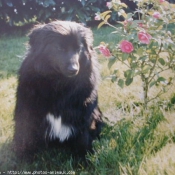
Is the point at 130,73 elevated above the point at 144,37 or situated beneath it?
situated beneath

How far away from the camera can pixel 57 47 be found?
2.68m

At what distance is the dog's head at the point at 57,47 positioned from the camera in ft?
8.57

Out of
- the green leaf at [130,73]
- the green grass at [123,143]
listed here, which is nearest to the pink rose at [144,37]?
the green leaf at [130,73]

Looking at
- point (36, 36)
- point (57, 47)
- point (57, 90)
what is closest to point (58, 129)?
point (57, 90)

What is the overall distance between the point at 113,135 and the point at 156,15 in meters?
1.26

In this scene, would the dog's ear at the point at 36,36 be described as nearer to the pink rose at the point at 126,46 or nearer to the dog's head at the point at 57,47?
the dog's head at the point at 57,47

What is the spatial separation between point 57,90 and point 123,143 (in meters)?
0.78

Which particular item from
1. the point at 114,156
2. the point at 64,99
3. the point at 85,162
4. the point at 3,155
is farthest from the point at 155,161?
the point at 3,155

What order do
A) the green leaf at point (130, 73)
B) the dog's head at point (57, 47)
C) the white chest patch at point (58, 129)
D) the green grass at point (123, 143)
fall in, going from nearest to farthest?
the green grass at point (123, 143) < the dog's head at point (57, 47) < the white chest patch at point (58, 129) < the green leaf at point (130, 73)

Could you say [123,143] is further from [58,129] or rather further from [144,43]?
[144,43]

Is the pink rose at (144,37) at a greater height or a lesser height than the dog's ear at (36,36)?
greater

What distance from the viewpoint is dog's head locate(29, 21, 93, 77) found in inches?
103

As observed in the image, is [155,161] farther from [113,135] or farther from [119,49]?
[119,49]

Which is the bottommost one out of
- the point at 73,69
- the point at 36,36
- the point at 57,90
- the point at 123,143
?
the point at 123,143
